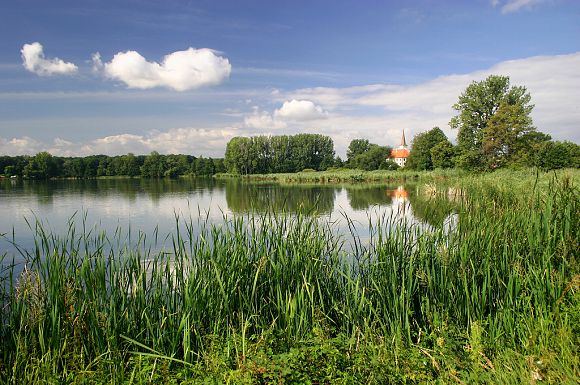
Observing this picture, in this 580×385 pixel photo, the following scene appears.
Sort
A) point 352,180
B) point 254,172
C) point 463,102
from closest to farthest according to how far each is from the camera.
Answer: point 463,102 → point 352,180 → point 254,172

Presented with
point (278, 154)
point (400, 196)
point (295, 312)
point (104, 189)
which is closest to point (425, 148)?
point (400, 196)

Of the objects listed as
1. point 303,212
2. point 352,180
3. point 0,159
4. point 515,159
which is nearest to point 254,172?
point 352,180

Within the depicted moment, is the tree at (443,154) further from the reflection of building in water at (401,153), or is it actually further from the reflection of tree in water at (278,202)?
the reflection of building in water at (401,153)

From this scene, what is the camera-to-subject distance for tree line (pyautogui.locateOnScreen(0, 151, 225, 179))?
243ft

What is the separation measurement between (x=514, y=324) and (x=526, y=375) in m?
1.46

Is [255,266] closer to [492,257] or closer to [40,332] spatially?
[40,332]

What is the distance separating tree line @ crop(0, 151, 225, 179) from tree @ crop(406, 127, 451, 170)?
5002 cm

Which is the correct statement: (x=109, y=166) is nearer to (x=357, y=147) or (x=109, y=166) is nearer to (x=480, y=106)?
(x=357, y=147)

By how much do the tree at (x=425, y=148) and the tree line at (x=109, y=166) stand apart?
50016 mm

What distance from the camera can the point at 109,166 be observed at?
3467 inches

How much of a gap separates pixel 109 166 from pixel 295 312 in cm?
9464

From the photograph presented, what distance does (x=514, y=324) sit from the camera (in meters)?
3.60

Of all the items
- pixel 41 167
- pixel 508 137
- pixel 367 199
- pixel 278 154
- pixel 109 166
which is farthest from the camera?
pixel 109 166

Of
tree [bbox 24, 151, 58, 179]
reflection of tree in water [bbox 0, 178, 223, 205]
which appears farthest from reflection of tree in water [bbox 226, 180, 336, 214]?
tree [bbox 24, 151, 58, 179]
